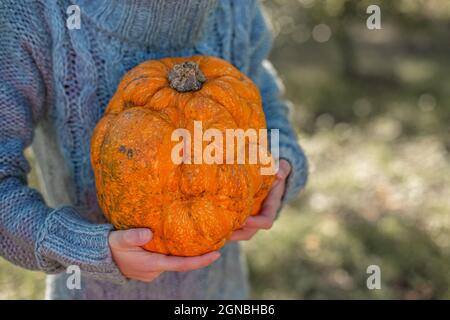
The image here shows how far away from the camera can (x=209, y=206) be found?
1264mm

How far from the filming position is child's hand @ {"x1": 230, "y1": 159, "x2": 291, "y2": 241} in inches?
59.4

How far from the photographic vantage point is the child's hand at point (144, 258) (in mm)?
1276

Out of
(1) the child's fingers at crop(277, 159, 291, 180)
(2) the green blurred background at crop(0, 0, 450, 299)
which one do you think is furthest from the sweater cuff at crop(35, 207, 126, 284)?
(2) the green blurred background at crop(0, 0, 450, 299)

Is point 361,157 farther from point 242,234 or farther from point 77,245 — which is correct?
point 77,245

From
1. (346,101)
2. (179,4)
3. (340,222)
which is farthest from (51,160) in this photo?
(346,101)

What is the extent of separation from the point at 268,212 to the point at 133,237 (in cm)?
43

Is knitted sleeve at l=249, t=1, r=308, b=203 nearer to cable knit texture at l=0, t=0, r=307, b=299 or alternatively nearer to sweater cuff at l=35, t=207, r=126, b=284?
cable knit texture at l=0, t=0, r=307, b=299

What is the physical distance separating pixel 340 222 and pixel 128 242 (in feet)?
7.93

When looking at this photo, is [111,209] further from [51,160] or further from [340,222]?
[340,222]

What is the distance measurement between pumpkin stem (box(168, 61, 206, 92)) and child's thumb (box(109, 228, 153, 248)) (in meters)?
0.33

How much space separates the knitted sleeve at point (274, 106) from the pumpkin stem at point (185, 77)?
412 millimetres

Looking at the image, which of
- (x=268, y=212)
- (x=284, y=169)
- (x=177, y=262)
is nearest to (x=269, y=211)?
(x=268, y=212)

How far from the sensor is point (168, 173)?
4.11 ft

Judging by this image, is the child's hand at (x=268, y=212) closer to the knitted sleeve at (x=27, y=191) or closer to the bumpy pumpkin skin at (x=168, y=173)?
the bumpy pumpkin skin at (x=168, y=173)
